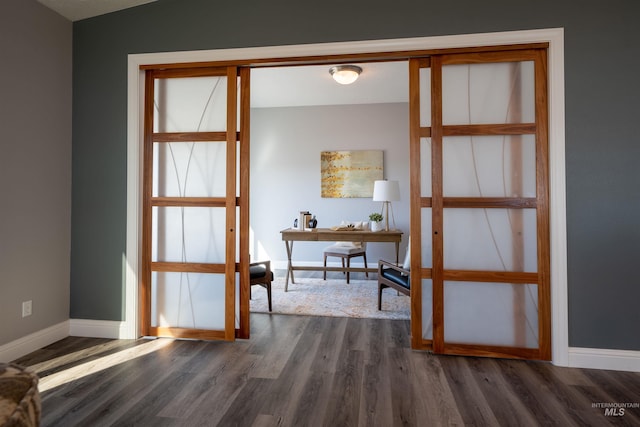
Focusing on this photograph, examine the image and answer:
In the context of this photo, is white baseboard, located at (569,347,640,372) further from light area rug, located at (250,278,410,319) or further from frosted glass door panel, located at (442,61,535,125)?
frosted glass door panel, located at (442,61,535,125)

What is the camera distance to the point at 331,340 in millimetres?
2918

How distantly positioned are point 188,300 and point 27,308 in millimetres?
1143

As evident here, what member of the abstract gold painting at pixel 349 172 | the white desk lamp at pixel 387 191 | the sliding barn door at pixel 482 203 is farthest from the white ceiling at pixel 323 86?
the sliding barn door at pixel 482 203

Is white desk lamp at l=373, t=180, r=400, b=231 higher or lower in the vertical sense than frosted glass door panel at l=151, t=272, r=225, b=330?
higher

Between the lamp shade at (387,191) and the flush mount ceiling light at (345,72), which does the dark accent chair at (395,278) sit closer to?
the lamp shade at (387,191)

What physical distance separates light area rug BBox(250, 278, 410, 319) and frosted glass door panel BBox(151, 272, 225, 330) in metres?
0.87

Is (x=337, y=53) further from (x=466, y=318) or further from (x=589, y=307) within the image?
(x=589, y=307)

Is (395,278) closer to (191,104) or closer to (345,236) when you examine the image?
(345,236)

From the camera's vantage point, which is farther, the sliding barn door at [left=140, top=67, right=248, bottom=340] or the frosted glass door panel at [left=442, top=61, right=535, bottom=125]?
the sliding barn door at [left=140, top=67, right=248, bottom=340]

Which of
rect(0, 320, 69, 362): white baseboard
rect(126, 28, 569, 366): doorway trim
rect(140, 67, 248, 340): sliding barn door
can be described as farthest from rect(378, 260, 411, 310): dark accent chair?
rect(0, 320, 69, 362): white baseboard

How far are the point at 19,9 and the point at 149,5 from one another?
90 centimetres

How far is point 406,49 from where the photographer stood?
263cm

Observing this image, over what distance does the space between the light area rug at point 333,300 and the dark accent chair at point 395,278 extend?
237 millimetres

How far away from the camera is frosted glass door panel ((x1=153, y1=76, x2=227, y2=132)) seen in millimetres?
2936
